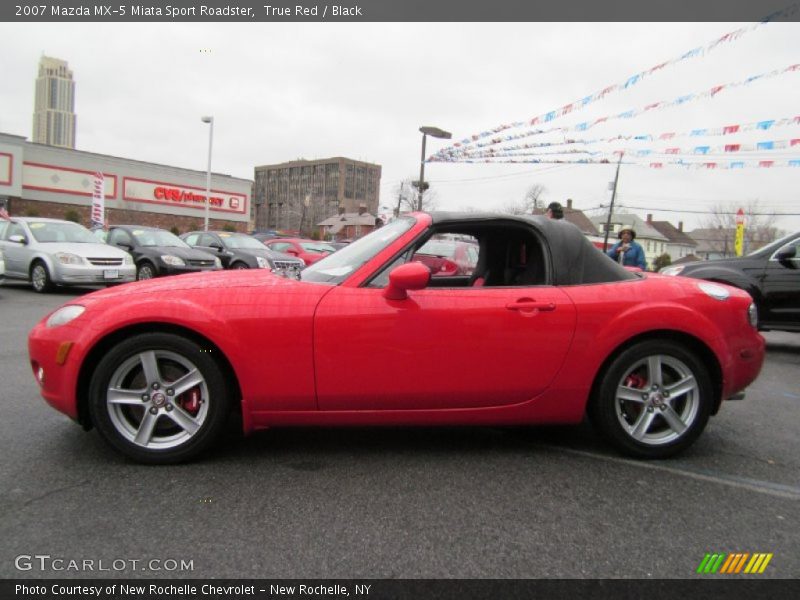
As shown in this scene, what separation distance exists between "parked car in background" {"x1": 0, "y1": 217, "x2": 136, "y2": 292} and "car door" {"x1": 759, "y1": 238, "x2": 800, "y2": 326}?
10.7 metres

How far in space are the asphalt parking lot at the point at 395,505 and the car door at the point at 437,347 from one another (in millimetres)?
396

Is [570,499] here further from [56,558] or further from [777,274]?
[777,274]

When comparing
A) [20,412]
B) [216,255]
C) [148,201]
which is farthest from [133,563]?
[148,201]

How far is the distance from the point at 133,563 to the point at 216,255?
506 inches

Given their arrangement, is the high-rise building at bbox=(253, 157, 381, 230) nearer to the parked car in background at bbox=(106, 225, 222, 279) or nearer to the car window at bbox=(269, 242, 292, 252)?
the car window at bbox=(269, 242, 292, 252)

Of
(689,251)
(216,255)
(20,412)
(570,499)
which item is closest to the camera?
(570,499)

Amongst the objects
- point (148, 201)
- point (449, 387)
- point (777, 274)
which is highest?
point (148, 201)

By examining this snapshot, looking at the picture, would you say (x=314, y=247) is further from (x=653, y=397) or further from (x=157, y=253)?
(x=653, y=397)

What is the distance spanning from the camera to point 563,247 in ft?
10.5

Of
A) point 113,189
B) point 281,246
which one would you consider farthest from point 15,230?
point 113,189

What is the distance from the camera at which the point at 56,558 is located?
201 cm

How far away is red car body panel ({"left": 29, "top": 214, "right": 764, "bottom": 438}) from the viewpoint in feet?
9.14

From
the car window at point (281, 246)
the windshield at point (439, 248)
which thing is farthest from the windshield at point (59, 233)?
the windshield at point (439, 248)

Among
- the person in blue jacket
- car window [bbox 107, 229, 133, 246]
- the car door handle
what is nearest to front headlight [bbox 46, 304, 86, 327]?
the car door handle
